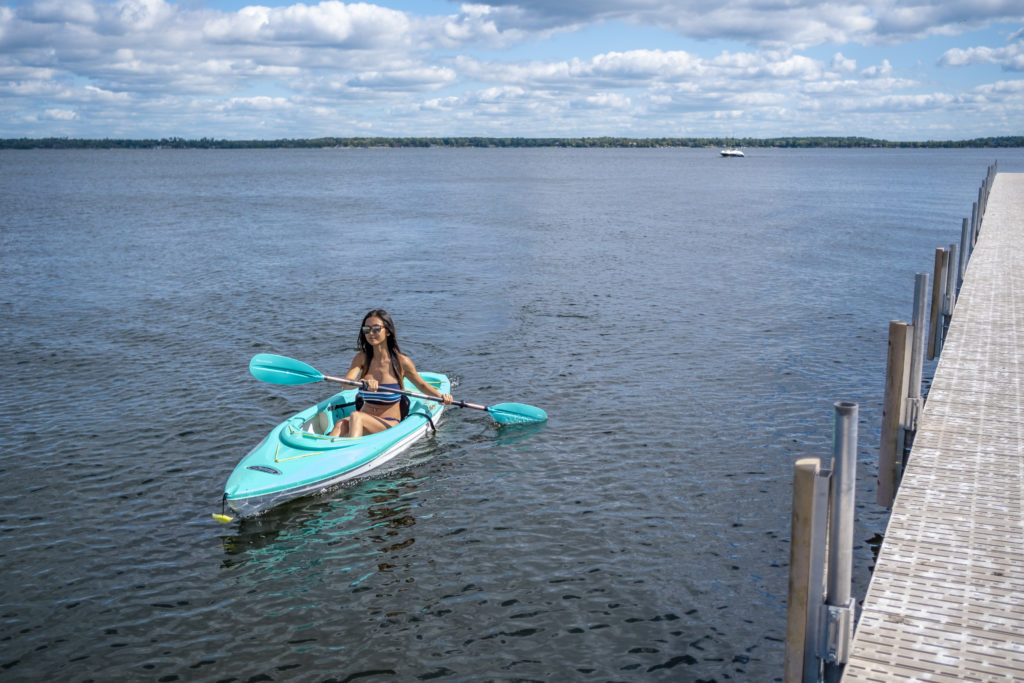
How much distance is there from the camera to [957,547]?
262 inches

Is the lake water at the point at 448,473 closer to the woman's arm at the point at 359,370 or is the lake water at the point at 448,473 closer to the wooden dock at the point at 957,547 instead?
the woman's arm at the point at 359,370

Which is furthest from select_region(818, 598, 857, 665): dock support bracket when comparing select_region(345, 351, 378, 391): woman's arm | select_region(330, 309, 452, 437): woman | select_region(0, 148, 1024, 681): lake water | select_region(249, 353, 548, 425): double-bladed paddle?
select_region(345, 351, 378, 391): woman's arm

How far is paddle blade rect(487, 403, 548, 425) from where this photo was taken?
13.2 meters

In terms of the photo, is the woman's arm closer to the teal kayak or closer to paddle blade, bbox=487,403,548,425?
the teal kayak

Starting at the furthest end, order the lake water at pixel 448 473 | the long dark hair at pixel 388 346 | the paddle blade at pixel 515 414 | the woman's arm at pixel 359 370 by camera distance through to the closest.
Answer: the paddle blade at pixel 515 414 → the woman's arm at pixel 359 370 → the long dark hair at pixel 388 346 → the lake water at pixel 448 473

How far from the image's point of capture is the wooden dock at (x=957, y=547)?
5.32 metres

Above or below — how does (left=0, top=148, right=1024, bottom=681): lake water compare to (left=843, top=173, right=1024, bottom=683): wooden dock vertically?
below

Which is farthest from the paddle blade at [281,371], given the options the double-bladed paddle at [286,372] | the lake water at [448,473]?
the lake water at [448,473]

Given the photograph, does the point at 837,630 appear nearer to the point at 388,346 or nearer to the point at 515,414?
the point at 388,346

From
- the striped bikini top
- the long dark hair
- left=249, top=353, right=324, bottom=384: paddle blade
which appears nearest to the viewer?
the long dark hair

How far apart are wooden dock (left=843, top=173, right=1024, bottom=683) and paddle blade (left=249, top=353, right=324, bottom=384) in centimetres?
815

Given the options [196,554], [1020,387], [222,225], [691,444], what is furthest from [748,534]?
[222,225]

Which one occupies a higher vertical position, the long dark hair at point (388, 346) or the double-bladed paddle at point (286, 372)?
the long dark hair at point (388, 346)

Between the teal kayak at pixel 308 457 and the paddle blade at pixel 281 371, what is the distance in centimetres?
54
